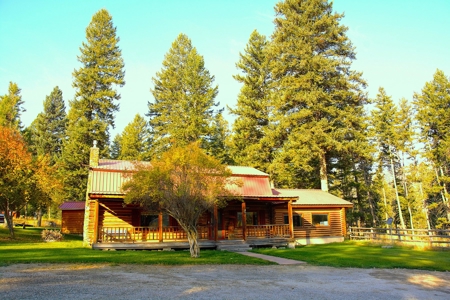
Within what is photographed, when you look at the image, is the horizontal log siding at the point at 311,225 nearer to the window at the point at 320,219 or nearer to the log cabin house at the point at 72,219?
the window at the point at 320,219

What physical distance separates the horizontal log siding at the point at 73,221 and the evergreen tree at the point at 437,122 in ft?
121

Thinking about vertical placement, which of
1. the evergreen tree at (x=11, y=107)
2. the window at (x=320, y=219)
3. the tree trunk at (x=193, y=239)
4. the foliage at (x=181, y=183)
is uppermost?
the evergreen tree at (x=11, y=107)

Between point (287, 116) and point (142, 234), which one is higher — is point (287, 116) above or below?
above

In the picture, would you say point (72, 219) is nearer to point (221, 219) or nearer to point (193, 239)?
point (221, 219)

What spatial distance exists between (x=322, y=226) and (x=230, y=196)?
43.9ft

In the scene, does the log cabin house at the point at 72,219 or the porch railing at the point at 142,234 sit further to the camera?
the log cabin house at the point at 72,219

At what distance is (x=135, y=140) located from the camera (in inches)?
1752

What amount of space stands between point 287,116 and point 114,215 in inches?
742

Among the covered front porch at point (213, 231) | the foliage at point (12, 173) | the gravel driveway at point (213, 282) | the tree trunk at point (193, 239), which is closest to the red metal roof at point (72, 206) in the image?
the foliage at point (12, 173)

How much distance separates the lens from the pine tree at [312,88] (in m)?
29.6

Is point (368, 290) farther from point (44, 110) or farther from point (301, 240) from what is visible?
point (44, 110)

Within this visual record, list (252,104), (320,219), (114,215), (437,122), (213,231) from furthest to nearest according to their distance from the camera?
1. (252,104)
2. (437,122)
3. (320,219)
4. (213,231)
5. (114,215)

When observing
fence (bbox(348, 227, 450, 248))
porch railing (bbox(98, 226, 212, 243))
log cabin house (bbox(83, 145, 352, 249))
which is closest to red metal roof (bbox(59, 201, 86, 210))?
log cabin house (bbox(83, 145, 352, 249))

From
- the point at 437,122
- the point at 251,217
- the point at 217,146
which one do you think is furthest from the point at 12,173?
the point at 437,122
